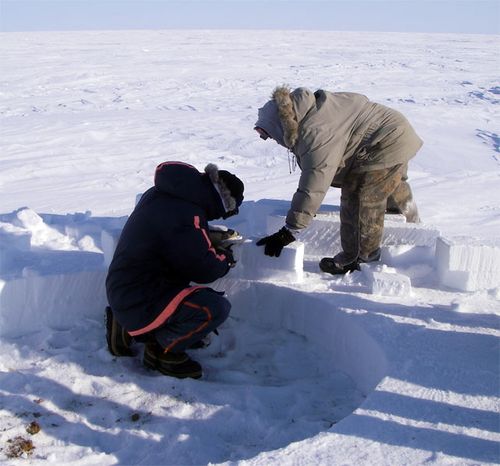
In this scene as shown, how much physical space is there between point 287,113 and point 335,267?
3.45ft

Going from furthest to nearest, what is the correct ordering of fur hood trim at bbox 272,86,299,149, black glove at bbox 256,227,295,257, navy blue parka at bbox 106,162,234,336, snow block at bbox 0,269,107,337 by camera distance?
black glove at bbox 256,227,295,257 < snow block at bbox 0,269,107,337 < fur hood trim at bbox 272,86,299,149 < navy blue parka at bbox 106,162,234,336

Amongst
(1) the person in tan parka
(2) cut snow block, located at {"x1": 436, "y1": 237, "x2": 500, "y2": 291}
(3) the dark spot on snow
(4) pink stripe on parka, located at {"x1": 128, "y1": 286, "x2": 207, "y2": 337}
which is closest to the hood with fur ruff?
(1) the person in tan parka

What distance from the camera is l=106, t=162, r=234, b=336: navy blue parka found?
282cm

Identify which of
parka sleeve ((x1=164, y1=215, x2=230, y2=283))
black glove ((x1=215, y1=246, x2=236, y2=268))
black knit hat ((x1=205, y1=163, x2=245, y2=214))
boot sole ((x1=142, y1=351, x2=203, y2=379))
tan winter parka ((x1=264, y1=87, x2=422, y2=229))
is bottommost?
boot sole ((x1=142, y1=351, x2=203, y2=379))

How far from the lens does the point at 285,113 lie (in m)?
3.29

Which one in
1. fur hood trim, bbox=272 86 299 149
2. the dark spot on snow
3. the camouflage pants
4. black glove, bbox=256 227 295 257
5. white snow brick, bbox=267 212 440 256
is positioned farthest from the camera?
the dark spot on snow

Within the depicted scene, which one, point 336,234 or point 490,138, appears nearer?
point 336,234

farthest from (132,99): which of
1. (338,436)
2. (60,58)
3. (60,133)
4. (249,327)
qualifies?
(338,436)

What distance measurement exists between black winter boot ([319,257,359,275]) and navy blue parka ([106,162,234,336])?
104 cm

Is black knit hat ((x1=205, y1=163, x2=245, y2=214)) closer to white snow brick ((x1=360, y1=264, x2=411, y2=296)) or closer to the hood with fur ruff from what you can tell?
the hood with fur ruff

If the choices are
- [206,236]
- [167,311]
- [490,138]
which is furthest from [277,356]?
[490,138]

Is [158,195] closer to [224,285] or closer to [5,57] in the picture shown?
[224,285]

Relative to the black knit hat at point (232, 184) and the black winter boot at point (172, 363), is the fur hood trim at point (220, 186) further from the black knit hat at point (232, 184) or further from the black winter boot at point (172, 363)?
the black winter boot at point (172, 363)

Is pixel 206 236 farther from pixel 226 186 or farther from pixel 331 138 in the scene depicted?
pixel 331 138
